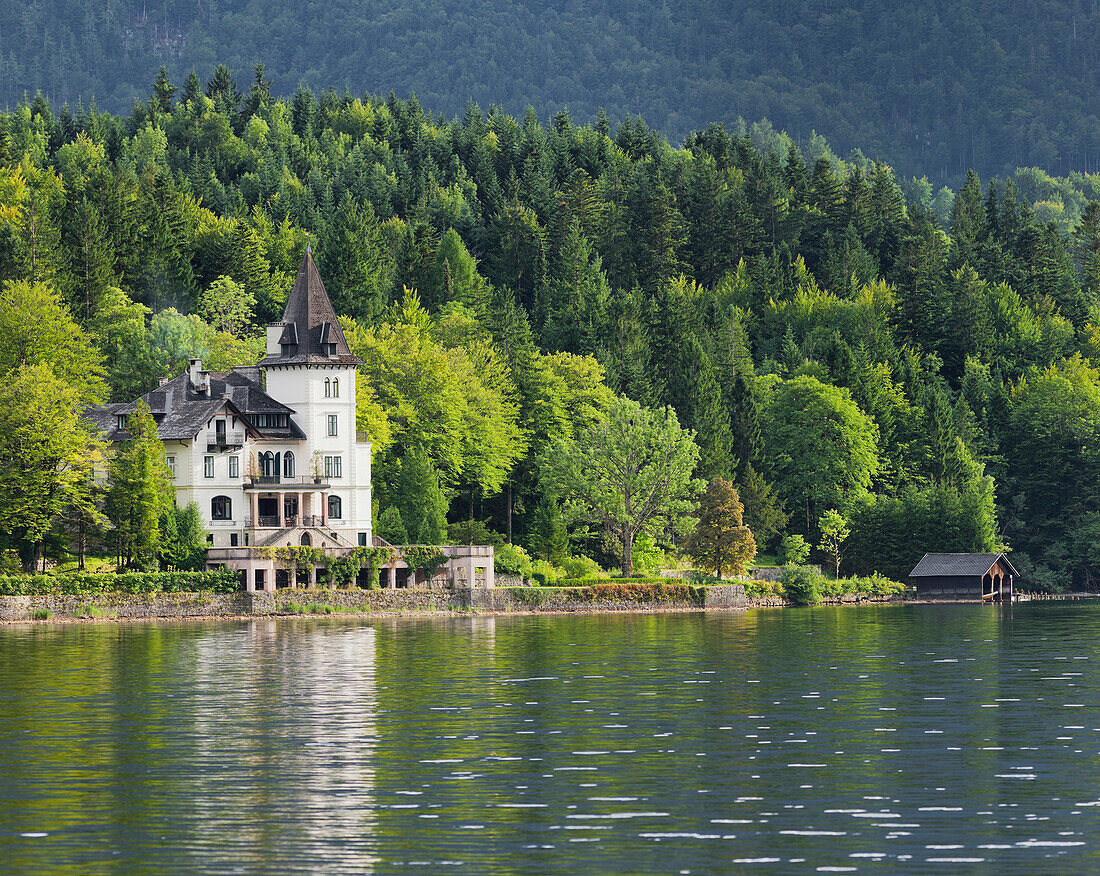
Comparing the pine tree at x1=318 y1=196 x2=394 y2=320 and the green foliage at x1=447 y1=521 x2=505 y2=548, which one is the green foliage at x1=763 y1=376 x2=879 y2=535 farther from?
the pine tree at x1=318 y1=196 x2=394 y2=320

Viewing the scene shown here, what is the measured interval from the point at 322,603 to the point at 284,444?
16.2 metres

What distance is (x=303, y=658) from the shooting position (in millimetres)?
66938

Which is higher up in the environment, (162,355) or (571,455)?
(162,355)

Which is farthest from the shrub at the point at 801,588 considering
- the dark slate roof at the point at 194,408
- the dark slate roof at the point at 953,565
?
the dark slate roof at the point at 194,408

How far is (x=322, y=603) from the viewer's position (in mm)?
107000

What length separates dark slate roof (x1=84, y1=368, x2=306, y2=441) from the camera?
114m

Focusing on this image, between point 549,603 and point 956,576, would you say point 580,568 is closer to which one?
point 549,603

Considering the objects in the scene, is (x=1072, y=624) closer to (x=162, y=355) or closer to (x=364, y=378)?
(x=364, y=378)

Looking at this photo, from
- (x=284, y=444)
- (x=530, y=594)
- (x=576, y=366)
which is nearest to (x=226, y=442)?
(x=284, y=444)

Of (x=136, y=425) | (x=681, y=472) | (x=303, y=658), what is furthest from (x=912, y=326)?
(x=303, y=658)

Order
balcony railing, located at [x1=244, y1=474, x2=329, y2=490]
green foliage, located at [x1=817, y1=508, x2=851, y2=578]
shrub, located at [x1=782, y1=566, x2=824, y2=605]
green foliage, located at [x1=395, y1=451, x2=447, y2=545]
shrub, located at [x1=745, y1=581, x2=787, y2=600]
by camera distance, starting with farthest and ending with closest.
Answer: green foliage, located at [x1=817, y1=508, x2=851, y2=578] < shrub, located at [x1=782, y1=566, x2=824, y2=605] < shrub, located at [x1=745, y1=581, x2=787, y2=600] < green foliage, located at [x1=395, y1=451, x2=447, y2=545] < balcony railing, located at [x1=244, y1=474, x2=329, y2=490]

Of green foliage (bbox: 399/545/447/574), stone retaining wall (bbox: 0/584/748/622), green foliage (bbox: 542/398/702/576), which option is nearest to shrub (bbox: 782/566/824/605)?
stone retaining wall (bbox: 0/584/748/622)

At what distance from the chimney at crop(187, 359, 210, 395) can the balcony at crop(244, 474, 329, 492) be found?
654 cm

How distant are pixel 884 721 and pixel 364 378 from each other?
86620 millimetres
